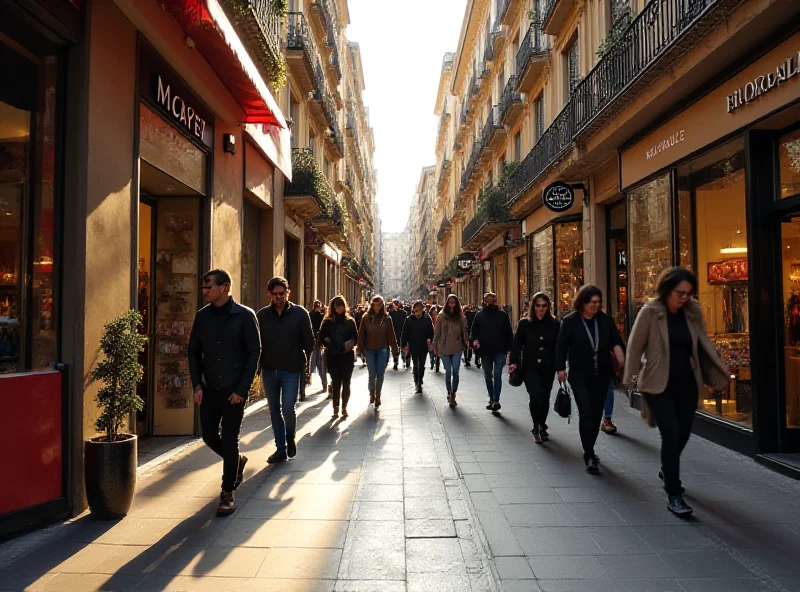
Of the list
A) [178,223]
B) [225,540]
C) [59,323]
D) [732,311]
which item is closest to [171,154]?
[178,223]

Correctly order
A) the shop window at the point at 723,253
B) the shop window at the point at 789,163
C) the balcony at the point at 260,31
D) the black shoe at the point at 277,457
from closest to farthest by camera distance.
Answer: the shop window at the point at 789,163 → the black shoe at the point at 277,457 → the shop window at the point at 723,253 → the balcony at the point at 260,31

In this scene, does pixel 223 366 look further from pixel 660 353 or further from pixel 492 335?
pixel 492 335

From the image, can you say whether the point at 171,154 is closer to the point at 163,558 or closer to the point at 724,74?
the point at 163,558

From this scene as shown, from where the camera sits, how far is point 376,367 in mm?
9914

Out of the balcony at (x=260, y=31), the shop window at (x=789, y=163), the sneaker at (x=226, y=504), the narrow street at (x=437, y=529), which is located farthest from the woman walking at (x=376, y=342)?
the shop window at (x=789, y=163)

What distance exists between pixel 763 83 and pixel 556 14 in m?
9.60

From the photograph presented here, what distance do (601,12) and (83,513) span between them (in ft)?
41.5

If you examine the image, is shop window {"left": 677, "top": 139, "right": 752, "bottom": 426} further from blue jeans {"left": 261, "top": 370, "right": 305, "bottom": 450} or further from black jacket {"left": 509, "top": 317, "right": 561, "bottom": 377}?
blue jeans {"left": 261, "top": 370, "right": 305, "bottom": 450}

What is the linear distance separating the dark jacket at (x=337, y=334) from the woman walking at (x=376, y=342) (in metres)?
0.87

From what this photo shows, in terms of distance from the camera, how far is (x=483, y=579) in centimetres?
358

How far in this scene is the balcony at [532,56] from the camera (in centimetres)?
1697

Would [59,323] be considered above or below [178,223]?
below

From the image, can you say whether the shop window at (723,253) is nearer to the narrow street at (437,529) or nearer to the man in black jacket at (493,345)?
the narrow street at (437,529)

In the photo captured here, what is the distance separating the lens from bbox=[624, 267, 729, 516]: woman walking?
4.80m
